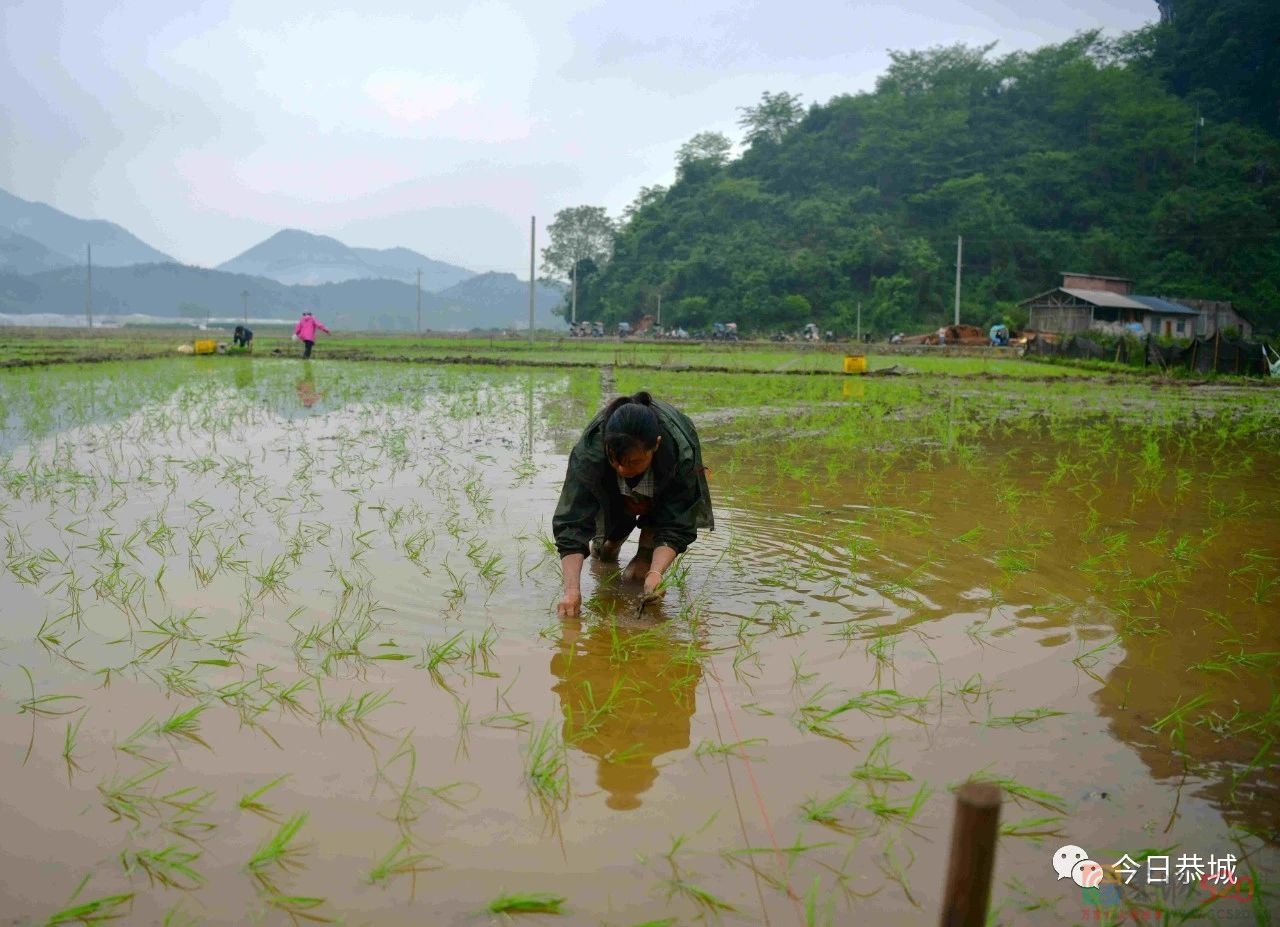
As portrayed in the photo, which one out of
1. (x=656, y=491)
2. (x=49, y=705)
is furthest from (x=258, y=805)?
(x=656, y=491)

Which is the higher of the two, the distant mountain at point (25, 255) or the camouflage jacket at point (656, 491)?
the distant mountain at point (25, 255)

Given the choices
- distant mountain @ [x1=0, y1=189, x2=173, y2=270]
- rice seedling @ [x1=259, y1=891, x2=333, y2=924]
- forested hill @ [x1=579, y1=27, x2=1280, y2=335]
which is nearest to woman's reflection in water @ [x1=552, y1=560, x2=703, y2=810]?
rice seedling @ [x1=259, y1=891, x2=333, y2=924]

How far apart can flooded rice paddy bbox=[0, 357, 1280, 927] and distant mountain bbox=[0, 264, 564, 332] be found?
237 ft

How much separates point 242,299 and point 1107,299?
253 feet

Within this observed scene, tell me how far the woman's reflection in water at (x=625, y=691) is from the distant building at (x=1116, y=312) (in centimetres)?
2984

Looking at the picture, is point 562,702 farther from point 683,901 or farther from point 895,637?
point 895,637

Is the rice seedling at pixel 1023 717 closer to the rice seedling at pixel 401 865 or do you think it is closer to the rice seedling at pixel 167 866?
the rice seedling at pixel 401 865

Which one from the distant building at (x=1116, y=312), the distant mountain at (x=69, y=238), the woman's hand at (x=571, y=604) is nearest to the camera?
the woman's hand at (x=571, y=604)

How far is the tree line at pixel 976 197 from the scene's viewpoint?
38281 millimetres

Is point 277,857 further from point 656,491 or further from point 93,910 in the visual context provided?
point 656,491

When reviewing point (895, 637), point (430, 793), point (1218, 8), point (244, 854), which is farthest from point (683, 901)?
point (1218, 8)

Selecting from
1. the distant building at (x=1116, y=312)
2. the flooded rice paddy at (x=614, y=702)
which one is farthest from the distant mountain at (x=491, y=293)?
the flooded rice paddy at (x=614, y=702)

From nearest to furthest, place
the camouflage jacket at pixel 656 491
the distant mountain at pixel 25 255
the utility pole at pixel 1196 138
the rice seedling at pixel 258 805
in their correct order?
the rice seedling at pixel 258 805 → the camouflage jacket at pixel 656 491 → the utility pole at pixel 1196 138 → the distant mountain at pixel 25 255

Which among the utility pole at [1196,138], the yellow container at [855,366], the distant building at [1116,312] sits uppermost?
the utility pole at [1196,138]
